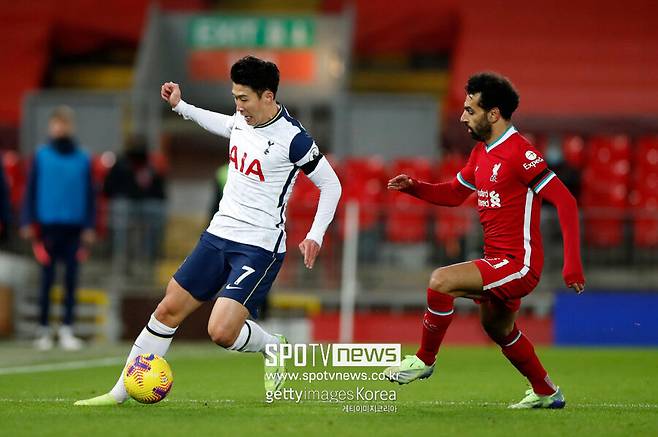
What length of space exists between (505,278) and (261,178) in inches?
58.3

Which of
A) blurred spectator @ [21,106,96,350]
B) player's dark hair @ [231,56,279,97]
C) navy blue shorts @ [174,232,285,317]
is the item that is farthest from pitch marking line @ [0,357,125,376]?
player's dark hair @ [231,56,279,97]

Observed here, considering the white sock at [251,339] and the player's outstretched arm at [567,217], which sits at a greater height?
the player's outstretched arm at [567,217]

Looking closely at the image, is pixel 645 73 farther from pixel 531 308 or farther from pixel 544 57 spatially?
pixel 531 308

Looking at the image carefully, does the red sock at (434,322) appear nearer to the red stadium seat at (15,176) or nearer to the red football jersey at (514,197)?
the red football jersey at (514,197)

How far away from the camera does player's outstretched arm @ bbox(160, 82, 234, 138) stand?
747 cm

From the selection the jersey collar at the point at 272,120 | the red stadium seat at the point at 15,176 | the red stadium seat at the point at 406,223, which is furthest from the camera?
the red stadium seat at the point at 15,176

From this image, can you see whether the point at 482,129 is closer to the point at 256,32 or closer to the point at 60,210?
the point at 60,210

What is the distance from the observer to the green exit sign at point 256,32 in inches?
861

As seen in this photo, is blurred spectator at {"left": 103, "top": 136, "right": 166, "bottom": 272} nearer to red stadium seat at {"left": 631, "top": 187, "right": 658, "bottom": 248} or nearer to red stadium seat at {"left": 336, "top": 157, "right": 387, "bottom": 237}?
red stadium seat at {"left": 336, "top": 157, "right": 387, "bottom": 237}

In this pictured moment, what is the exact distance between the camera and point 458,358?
478 inches

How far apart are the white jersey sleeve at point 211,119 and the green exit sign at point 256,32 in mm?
14421

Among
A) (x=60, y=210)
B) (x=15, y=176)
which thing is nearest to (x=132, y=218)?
(x=60, y=210)

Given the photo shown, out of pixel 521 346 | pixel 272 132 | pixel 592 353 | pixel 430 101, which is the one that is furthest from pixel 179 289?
pixel 430 101

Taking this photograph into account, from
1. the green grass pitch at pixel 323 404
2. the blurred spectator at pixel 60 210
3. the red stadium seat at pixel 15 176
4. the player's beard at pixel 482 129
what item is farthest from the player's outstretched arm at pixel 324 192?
the red stadium seat at pixel 15 176
